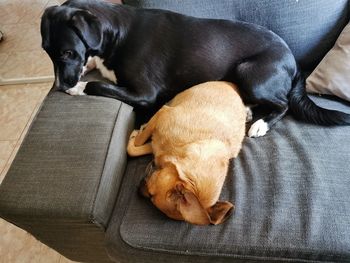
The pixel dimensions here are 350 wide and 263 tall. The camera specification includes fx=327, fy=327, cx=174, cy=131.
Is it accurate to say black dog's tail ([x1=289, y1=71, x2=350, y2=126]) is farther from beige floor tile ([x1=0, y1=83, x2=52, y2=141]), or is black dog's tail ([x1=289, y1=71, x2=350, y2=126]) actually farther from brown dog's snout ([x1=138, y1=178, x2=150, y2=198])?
beige floor tile ([x1=0, y1=83, x2=52, y2=141])

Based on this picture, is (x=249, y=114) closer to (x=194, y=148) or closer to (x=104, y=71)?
(x=194, y=148)

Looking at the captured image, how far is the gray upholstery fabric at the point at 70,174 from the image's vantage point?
3.28 ft

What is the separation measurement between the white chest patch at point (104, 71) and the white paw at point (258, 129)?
0.63m

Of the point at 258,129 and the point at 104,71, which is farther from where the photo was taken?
the point at 104,71

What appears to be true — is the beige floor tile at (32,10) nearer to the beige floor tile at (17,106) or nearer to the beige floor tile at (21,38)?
the beige floor tile at (21,38)

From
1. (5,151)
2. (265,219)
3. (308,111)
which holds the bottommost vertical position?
(5,151)

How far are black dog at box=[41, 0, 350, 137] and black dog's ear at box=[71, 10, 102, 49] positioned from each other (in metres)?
0.02

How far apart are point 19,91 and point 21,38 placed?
694mm

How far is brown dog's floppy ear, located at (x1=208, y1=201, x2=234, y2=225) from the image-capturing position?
966 mm

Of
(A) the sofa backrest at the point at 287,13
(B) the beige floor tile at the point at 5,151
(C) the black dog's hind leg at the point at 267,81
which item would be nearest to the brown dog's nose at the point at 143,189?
(C) the black dog's hind leg at the point at 267,81

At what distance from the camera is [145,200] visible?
3.52 ft

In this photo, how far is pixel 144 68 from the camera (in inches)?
54.2

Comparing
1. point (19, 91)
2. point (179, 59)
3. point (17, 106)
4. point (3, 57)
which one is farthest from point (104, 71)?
point (3, 57)

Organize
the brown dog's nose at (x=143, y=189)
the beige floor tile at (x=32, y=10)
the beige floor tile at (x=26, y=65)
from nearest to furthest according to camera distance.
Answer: the brown dog's nose at (x=143, y=189) < the beige floor tile at (x=26, y=65) < the beige floor tile at (x=32, y=10)
